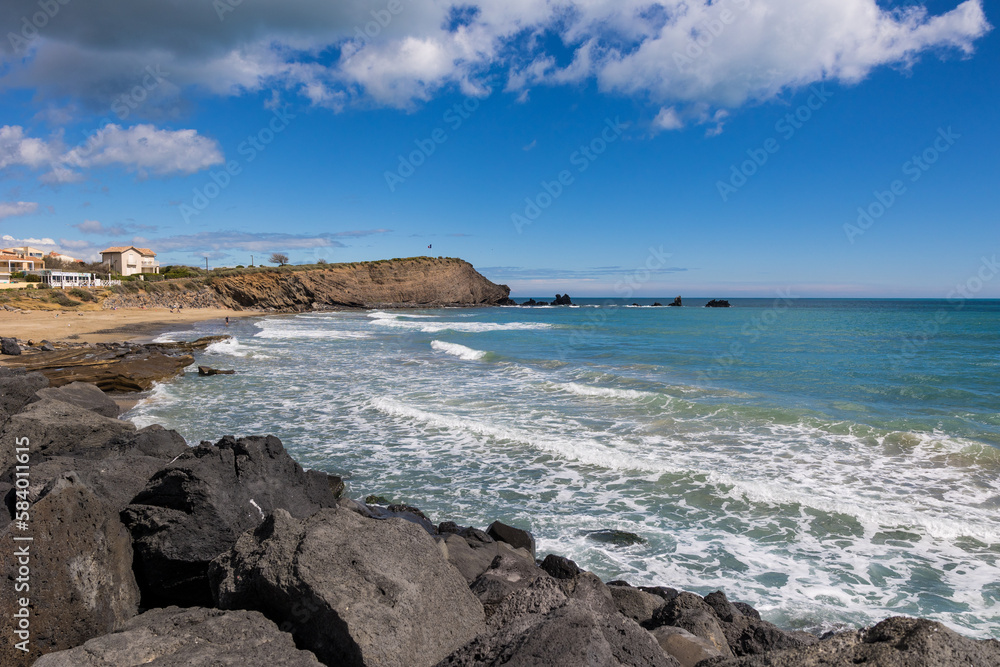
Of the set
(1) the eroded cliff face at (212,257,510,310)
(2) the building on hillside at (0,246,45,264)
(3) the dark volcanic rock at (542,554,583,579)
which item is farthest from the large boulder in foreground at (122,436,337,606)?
(2) the building on hillside at (0,246,45,264)

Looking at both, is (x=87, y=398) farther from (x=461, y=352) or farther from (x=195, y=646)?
(x=461, y=352)

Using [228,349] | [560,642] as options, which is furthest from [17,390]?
[228,349]

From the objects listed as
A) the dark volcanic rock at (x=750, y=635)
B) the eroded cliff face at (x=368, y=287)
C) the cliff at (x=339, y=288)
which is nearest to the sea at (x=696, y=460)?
the dark volcanic rock at (x=750, y=635)

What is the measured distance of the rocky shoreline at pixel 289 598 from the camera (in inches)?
105

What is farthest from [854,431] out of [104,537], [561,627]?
[104,537]

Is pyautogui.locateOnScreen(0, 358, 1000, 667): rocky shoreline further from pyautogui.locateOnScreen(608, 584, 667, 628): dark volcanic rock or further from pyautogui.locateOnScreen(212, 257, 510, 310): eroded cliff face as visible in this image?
pyautogui.locateOnScreen(212, 257, 510, 310): eroded cliff face

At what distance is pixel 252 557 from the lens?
11.6 feet

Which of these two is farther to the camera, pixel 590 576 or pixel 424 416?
pixel 424 416

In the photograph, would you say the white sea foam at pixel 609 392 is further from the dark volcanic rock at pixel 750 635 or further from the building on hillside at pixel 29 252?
the building on hillside at pixel 29 252

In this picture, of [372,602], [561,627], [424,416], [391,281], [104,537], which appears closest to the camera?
[561,627]

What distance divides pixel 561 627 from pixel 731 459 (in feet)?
26.6

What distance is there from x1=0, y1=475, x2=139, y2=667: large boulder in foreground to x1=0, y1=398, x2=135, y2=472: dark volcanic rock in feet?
Answer: 12.9

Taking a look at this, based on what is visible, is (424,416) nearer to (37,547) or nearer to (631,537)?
(631,537)

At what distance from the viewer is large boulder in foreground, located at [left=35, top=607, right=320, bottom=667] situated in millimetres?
2764
